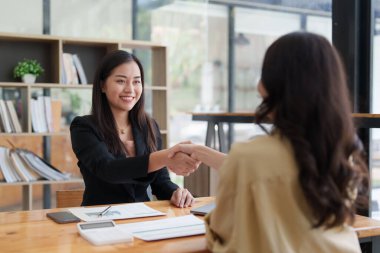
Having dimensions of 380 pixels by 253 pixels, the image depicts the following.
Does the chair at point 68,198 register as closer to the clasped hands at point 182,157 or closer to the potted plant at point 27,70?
the clasped hands at point 182,157

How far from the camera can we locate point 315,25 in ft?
14.3

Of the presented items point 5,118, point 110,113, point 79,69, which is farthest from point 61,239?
point 79,69

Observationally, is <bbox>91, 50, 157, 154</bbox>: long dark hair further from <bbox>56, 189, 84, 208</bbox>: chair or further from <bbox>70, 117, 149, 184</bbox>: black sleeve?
<bbox>56, 189, 84, 208</bbox>: chair

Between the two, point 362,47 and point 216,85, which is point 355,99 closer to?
point 362,47

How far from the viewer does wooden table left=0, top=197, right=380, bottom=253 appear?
148 cm

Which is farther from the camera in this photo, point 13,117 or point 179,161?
point 13,117

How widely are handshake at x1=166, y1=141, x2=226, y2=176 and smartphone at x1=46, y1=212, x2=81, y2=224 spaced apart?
1.60 feet

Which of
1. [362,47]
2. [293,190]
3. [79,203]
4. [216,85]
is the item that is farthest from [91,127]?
[216,85]

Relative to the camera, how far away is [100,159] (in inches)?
87.7

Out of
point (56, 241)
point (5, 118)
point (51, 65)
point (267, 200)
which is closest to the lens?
point (267, 200)

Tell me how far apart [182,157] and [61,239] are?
28.8 inches

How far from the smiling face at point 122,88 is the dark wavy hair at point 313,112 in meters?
1.31

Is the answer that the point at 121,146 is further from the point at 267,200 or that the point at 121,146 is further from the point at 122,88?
the point at 267,200

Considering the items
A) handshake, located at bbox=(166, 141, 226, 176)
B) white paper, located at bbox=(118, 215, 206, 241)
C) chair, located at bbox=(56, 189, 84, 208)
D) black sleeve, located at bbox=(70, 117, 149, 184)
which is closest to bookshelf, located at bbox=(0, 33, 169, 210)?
chair, located at bbox=(56, 189, 84, 208)
